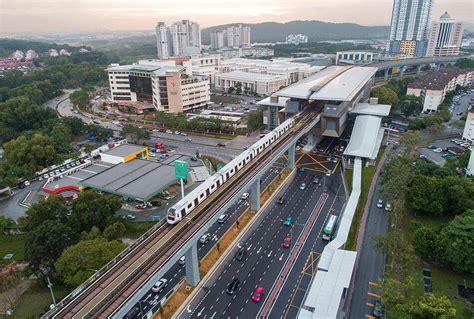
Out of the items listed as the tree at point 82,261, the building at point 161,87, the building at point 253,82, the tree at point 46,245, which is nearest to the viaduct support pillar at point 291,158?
the tree at point 82,261

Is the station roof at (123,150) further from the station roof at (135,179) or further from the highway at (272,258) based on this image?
the highway at (272,258)

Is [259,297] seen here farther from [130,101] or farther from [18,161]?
[130,101]

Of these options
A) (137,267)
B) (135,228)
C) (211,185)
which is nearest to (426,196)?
(211,185)

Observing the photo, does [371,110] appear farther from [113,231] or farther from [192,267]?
[113,231]

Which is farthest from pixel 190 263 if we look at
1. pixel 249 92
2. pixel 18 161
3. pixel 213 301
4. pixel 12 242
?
pixel 249 92

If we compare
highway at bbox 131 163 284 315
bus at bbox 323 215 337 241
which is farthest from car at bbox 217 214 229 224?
bus at bbox 323 215 337 241
